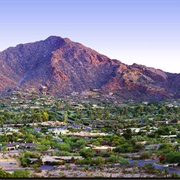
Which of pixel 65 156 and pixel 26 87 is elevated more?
pixel 26 87

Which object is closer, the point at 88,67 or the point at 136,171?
the point at 136,171

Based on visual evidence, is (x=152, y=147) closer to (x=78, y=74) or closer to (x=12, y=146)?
(x=12, y=146)

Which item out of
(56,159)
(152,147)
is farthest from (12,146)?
(152,147)

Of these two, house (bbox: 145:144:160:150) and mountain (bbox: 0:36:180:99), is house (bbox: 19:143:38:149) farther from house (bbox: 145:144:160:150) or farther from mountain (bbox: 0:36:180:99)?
mountain (bbox: 0:36:180:99)

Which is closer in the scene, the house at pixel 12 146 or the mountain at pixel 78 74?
the house at pixel 12 146

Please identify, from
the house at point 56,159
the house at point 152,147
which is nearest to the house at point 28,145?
the house at point 56,159

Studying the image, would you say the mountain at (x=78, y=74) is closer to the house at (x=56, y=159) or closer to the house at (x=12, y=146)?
the house at (x=12, y=146)

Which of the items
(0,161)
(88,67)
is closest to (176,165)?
(0,161)

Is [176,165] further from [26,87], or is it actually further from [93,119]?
[26,87]
